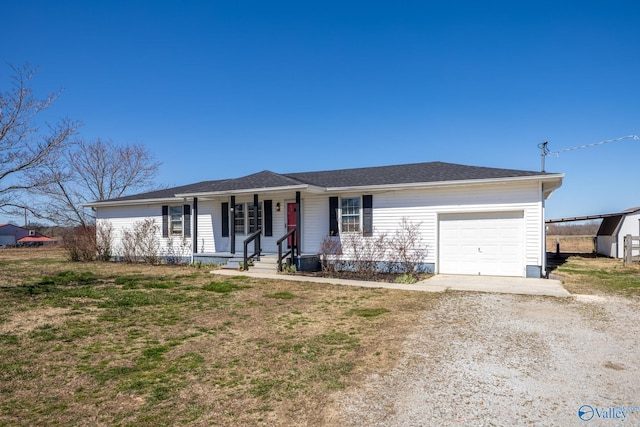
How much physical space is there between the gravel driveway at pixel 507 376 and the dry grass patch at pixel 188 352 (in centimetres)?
35

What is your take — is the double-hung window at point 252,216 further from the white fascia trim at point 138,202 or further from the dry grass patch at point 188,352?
the dry grass patch at point 188,352

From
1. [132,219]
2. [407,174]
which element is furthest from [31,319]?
[132,219]

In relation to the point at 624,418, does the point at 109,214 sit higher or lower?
higher

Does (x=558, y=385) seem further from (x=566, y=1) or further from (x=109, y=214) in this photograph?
(x=109, y=214)

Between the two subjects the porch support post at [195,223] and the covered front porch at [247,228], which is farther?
the porch support post at [195,223]

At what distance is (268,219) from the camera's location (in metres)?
14.8

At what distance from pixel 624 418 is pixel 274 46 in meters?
14.9

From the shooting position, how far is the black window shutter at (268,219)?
14781 millimetres

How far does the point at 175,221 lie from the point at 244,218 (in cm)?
392

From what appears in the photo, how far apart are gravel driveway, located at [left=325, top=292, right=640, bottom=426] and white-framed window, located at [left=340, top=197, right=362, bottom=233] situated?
23.1ft

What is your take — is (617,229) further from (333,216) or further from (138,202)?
(138,202)

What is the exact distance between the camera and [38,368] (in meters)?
4.11

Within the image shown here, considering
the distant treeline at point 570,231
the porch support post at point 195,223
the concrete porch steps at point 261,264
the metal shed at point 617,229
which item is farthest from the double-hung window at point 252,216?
the distant treeline at point 570,231

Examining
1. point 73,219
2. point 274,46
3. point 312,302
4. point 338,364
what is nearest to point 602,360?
point 338,364
